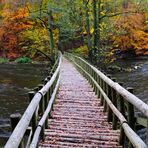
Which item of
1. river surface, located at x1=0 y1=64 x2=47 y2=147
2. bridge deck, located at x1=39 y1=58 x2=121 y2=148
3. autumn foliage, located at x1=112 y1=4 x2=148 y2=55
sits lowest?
river surface, located at x1=0 y1=64 x2=47 y2=147

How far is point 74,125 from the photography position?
25.7 ft

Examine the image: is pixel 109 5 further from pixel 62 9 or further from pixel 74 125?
pixel 74 125

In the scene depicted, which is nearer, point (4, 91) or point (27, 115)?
point (27, 115)

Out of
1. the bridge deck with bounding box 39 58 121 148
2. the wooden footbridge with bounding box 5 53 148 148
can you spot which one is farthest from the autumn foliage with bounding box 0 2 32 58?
the wooden footbridge with bounding box 5 53 148 148

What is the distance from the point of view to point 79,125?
7.84 m

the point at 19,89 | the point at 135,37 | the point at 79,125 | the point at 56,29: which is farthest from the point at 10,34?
the point at 79,125

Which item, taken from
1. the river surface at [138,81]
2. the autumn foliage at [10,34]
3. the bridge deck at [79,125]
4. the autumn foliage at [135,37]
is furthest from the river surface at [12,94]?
the autumn foliage at [10,34]

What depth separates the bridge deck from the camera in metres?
6.61

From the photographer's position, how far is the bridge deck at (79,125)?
260 inches

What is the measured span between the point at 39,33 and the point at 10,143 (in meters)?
39.6

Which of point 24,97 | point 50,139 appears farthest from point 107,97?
point 24,97

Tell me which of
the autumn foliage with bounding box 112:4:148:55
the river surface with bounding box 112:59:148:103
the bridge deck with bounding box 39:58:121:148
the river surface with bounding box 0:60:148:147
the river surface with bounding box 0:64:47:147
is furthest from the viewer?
the autumn foliage with bounding box 112:4:148:55

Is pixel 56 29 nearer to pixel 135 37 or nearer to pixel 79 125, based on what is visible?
pixel 135 37

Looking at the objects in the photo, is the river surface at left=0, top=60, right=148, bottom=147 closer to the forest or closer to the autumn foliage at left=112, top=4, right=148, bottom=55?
the forest
